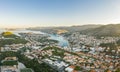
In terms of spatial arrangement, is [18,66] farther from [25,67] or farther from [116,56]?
[116,56]

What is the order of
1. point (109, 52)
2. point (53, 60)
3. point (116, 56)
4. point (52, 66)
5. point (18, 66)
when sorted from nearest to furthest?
point (18, 66) → point (52, 66) → point (53, 60) → point (116, 56) → point (109, 52)

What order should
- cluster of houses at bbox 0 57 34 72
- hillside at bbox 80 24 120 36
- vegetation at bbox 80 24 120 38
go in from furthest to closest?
hillside at bbox 80 24 120 36, vegetation at bbox 80 24 120 38, cluster of houses at bbox 0 57 34 72

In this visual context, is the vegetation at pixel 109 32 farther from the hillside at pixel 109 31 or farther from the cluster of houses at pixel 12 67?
the cluster of houses at pixel 12 67

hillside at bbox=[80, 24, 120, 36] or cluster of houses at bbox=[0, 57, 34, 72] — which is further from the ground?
hillside at bbox=[80, 24, 120, 36]

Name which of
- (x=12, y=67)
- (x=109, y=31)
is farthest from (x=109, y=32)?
(x=12, y=67)

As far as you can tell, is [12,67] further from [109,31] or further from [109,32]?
[109,31]

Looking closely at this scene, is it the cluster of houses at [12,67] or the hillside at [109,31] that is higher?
the hillside at [109,31]

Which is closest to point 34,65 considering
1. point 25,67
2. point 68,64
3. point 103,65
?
point 25,67

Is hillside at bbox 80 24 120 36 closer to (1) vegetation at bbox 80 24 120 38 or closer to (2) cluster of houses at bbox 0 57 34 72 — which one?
(1) vegetation at bbox 80 24 120 38

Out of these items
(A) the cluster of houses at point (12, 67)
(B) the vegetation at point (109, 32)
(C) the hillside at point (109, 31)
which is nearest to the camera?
(A) the cluster of houses at point (12, 67)

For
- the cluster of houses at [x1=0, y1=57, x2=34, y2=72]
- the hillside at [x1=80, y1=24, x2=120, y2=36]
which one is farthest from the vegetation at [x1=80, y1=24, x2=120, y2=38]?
the cluster of houses at [x1=0, y1=57, x2=34, y2=72]

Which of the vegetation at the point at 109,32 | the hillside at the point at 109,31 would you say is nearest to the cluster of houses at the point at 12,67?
the vegetation at the point at 109,32
